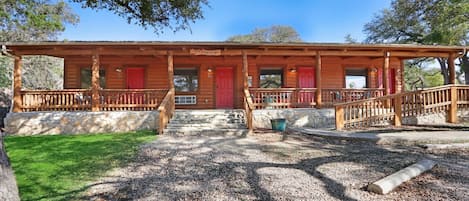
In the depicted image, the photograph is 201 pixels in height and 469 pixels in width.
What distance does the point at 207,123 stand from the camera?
8.24 metres

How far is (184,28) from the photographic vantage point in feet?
26.8

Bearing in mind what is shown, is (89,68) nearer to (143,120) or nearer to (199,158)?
(143,120)

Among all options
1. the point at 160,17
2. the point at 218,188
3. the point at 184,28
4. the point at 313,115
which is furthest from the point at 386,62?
the point at 218,188

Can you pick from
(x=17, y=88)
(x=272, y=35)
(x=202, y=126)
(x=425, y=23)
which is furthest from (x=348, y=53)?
(x=272, y=35)

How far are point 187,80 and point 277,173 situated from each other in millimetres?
8128

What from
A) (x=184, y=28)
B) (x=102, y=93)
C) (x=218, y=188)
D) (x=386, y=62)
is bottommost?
(x=218, y=188)

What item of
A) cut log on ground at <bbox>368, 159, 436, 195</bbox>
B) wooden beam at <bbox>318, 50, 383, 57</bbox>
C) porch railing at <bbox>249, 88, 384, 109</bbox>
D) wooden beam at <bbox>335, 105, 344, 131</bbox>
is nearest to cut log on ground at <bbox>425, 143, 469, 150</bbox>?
cut log on ground at <bbox>368, 159, 436, 195</bbox>

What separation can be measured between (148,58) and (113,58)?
1.47 meters

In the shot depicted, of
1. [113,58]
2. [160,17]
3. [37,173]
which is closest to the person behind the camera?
[37,173]

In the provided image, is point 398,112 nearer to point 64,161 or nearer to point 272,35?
point 64,161

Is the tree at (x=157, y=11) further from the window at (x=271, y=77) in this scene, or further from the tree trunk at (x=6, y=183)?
the tree trunk at (x=6, y=183)

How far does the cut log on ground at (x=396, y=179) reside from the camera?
300 cm

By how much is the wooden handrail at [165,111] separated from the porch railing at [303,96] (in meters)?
2.97

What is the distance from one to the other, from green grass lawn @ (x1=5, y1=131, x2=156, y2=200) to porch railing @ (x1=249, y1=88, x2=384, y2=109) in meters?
4.61
